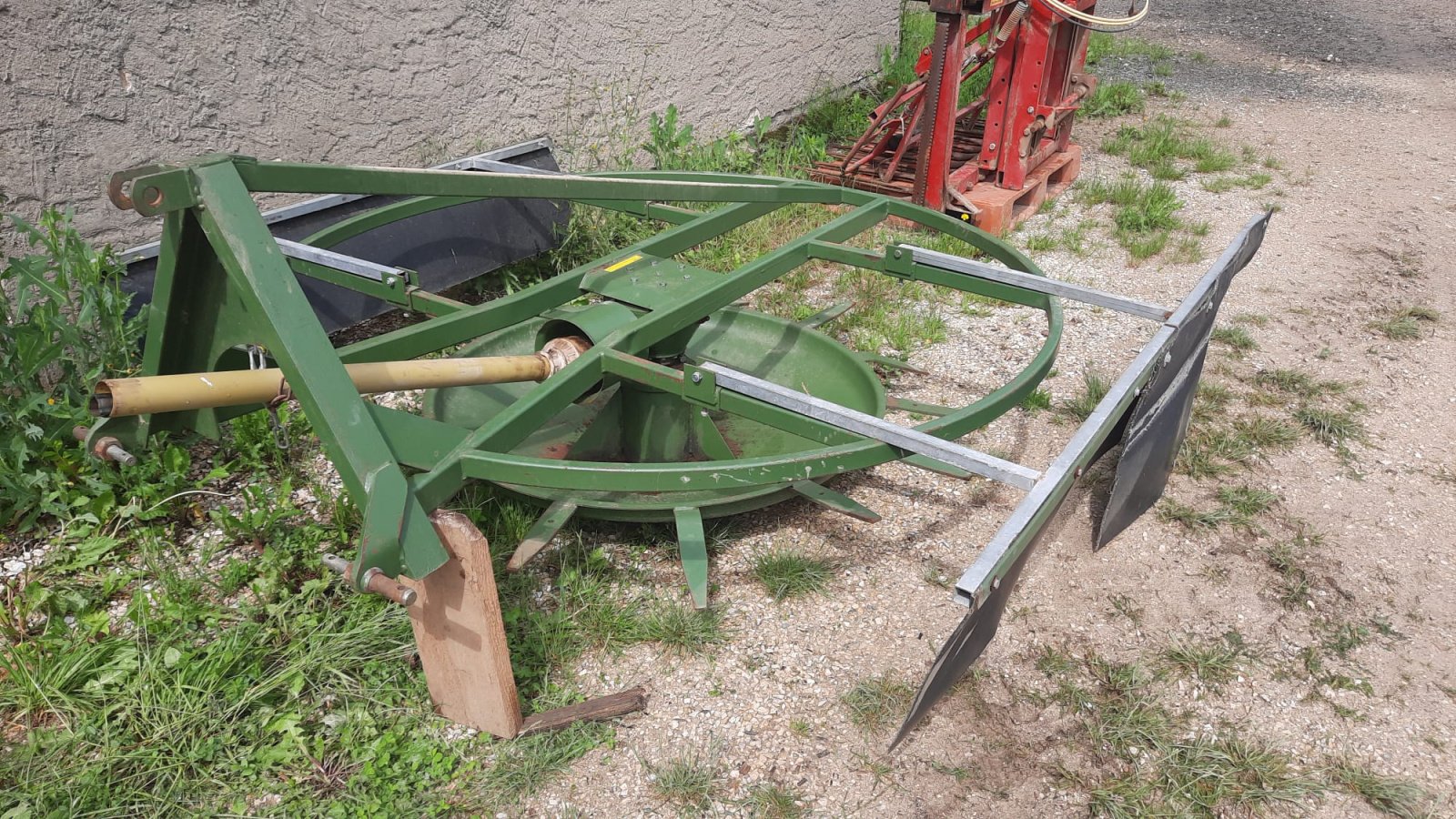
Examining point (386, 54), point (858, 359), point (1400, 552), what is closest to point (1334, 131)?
point (1400, 552)

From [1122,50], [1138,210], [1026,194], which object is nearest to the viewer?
[1138,210]

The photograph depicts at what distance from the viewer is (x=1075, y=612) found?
256 centimetres

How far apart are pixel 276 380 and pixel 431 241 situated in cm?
176

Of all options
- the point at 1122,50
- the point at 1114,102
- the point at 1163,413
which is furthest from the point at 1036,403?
the point at 1122,50

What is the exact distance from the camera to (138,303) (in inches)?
114

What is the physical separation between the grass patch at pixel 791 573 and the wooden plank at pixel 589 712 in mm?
519

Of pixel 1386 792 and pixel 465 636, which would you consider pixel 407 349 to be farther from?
pixel 1386 792

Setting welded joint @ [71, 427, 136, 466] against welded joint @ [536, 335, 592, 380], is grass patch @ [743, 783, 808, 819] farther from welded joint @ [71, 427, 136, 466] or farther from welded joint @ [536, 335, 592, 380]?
welded joint @ [71, 427, 136, 466]

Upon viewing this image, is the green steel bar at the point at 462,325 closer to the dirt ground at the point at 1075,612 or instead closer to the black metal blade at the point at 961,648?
the dirt ground at the point at 1075,612

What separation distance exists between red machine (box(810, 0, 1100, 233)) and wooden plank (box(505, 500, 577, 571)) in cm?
288

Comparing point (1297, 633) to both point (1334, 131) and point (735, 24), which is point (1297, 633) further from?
point (1334, 131)

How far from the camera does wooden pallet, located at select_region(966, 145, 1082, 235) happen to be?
4801mm

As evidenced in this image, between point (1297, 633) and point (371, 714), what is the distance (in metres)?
2.38

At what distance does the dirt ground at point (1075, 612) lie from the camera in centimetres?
210
